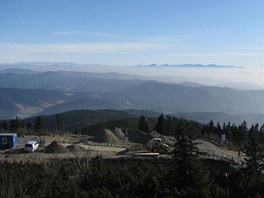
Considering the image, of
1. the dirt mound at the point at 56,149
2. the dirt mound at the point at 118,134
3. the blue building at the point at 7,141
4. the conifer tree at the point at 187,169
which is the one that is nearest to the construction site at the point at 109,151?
the dirt mound at the point at 56,149

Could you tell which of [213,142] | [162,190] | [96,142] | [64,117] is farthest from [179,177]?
[64,117]

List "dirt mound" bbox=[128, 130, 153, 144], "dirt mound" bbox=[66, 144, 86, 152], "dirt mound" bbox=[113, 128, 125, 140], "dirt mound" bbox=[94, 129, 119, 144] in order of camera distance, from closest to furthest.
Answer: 1. "dirt mound" bbox=[66, 144, 86, 152]
2. "dirt mound" bbox=[94, 129, 119, 144]
3. "dirt mound" bbox=[128, 130, 153, 144]
4. "dirt mound" bbox=[113, 128, 125, 140]

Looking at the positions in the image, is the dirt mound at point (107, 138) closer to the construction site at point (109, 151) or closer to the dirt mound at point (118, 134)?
the construction site at point (109, 151)

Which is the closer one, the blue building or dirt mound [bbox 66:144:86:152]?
dirt mound [bbox 66:144:86:152]

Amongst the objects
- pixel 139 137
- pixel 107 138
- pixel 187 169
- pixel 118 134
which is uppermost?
→ pixel 187 169

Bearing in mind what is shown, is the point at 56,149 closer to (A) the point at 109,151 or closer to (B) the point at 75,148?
(B) the point at 75,148

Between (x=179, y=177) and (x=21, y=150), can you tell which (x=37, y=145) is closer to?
(x=21, y=150)

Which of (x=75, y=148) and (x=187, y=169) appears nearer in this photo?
(x=187, y=169)

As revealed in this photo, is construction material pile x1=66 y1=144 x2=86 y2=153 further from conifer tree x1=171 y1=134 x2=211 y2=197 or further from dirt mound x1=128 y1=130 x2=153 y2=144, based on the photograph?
conifer tree x1=171 y1=134 x2=211 y2=197

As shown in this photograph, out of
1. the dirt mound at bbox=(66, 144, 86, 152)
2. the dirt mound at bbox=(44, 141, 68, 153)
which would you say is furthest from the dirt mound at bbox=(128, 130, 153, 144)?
the dirt mound at bbox=(44, 141, 68, 153)

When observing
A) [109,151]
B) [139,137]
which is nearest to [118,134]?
[139,137]

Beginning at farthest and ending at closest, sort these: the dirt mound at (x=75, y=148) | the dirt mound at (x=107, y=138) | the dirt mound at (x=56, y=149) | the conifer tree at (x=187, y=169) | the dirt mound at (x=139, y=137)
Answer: the dirt mound at (x=139, y=137), the dirt mound at (x=107, y=138), the dirt mound at (x=75, y=148), the dirt mound at (x=56, y=149), the conifer tree at (x=187, y=169)
